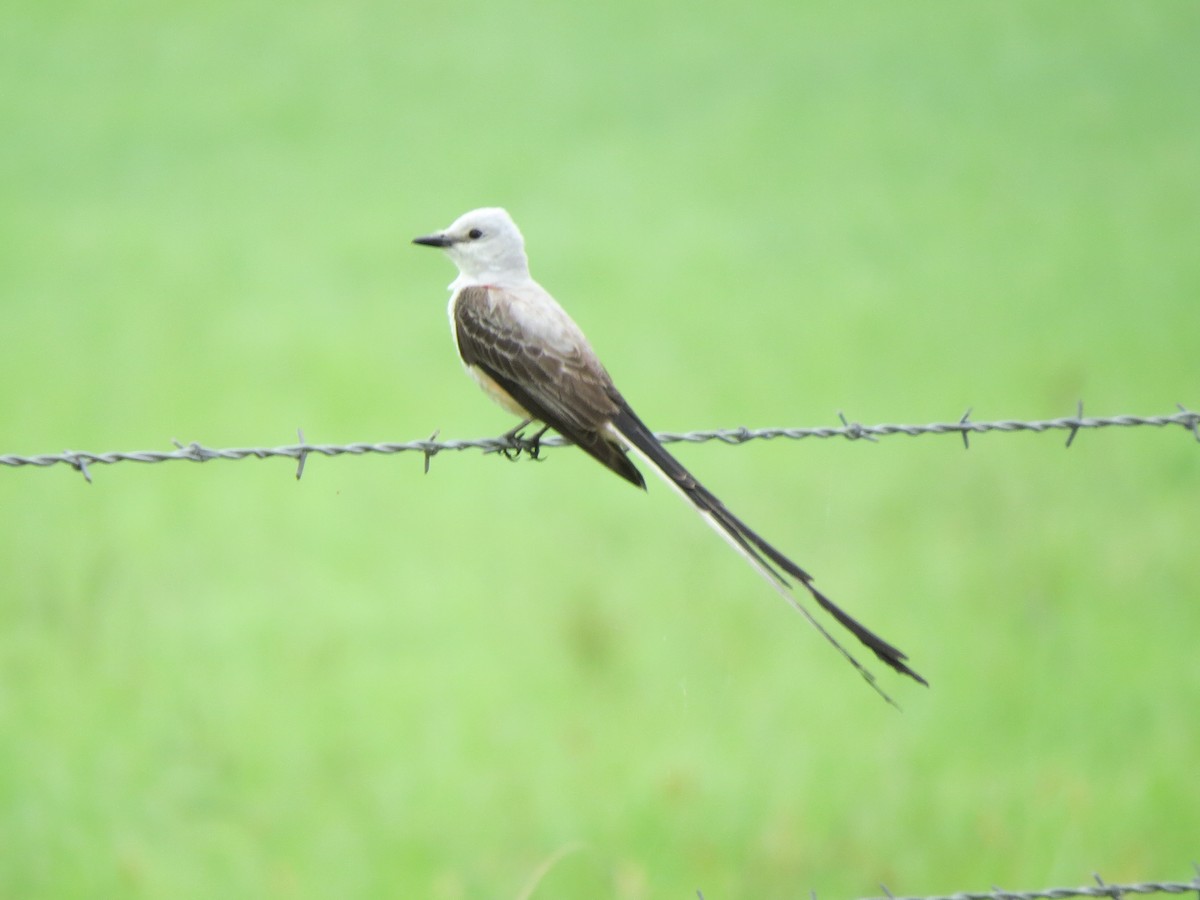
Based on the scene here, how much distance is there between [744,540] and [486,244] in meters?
1.53

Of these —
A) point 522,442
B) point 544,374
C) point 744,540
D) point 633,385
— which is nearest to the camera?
point 744,540

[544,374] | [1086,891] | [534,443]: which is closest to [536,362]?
[544,374]

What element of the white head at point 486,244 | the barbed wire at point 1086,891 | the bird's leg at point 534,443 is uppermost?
the white head at point 486,244

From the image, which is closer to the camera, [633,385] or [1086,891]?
[1086,891]

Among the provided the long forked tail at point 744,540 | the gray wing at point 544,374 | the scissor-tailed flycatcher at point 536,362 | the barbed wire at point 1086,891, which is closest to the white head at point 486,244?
the scissor-tailed flycatcher at point 536,362

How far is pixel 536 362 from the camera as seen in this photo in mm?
3779

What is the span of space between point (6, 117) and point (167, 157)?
1.21 meters

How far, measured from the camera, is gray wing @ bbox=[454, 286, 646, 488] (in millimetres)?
3625

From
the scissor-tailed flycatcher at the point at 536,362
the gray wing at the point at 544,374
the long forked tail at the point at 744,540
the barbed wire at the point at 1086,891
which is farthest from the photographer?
the gray wing at the point at 544,374

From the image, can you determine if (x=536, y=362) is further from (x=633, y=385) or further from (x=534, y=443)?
(x=633, y=385)

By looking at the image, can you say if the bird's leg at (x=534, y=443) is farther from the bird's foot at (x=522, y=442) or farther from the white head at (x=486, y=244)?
the white head at (x=486, y=244)

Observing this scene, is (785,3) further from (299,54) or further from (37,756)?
(37,756)

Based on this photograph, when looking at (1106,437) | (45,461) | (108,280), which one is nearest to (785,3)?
(1106,437)

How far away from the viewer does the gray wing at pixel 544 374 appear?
143 inches
